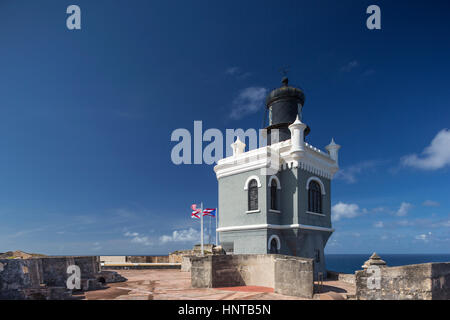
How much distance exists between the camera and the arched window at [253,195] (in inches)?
782

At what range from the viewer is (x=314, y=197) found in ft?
68.7

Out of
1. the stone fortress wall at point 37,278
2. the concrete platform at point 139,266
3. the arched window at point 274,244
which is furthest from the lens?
the concrete platform at point 139,266

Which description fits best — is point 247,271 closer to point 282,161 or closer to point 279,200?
point 279,200

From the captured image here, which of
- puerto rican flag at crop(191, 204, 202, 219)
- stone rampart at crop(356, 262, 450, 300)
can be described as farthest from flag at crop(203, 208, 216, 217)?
stone rampart at crop(356, 262, 450, 300)

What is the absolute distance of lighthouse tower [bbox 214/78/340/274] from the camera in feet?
62.7

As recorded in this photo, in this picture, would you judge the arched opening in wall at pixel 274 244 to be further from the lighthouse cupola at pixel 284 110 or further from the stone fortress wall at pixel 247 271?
the lighthouse cupola at pixel 284 110

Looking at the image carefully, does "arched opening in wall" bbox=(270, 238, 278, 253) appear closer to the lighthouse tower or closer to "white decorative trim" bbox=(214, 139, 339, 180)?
the lighthouse tower

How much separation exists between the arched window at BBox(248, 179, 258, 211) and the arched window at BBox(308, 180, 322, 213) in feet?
12.5

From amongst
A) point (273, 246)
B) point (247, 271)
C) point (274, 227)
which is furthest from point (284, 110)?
point (247, 271)

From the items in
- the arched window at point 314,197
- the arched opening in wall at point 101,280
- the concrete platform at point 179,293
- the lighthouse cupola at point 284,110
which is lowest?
the arched opening in wall at point 101,280

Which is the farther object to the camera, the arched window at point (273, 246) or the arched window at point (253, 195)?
the arched window at point (253, 195)

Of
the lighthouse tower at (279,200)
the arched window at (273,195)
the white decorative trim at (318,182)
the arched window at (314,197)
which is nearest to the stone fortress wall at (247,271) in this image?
the lighthouse tower at (279,200)

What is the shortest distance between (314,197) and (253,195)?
4.54 metres
